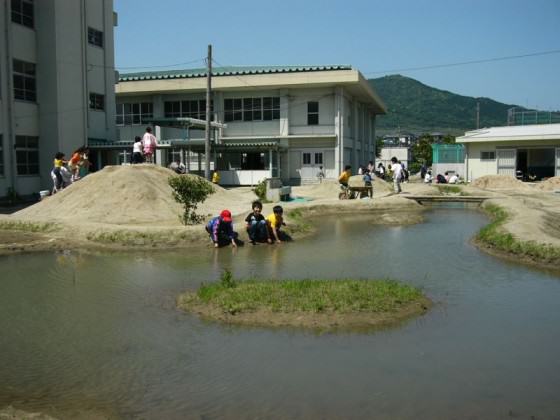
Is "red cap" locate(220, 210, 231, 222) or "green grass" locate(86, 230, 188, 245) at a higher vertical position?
"red cap" locate(220, 210, 231, 222)

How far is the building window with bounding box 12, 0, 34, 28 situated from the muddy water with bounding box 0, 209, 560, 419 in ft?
62.5

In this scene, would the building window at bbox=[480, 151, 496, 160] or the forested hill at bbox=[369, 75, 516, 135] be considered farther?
the forested hill at bbox=[369, 75, 516, 135]

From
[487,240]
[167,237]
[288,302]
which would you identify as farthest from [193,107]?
[288,302]

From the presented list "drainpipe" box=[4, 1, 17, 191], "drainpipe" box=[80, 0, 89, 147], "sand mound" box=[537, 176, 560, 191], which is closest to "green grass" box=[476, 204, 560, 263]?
"sand mound" box=[537, 176, 560, 191]

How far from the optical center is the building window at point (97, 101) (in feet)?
102

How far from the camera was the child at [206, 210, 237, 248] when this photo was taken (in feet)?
47.1

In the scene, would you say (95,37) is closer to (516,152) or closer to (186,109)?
(186,109)

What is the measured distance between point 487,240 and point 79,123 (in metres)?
21.8

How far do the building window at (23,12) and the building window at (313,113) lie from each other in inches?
700

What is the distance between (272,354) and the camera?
6.93 m

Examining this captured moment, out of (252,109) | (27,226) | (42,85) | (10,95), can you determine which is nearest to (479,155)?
(252,109)

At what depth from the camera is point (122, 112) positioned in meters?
42.7

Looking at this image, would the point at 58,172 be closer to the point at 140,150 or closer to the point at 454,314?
the point at 140,150

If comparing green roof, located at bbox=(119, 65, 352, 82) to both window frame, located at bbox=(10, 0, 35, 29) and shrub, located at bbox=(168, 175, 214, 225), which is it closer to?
window frame, located at bbox=(10, 0, 35, 29)
